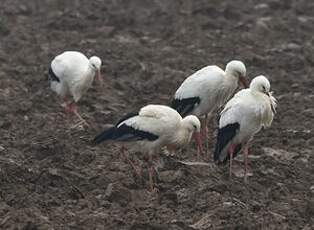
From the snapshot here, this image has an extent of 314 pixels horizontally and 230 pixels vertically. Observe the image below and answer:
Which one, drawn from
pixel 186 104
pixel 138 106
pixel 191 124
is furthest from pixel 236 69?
pixel 138 106

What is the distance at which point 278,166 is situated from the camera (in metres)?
9.23

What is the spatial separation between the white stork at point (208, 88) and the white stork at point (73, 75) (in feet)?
5.33

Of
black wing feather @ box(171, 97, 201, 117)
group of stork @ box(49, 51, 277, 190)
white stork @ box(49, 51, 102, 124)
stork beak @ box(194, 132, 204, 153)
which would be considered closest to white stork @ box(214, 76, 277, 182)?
group of stork @ box(49, 51, 277, 190)

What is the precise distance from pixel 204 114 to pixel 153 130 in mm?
1845

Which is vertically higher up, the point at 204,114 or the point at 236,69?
the point at 236,69

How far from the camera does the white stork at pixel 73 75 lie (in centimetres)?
1109

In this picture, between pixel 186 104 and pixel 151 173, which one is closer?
pixel 151 173

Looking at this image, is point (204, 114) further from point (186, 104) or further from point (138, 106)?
point (138, 106)

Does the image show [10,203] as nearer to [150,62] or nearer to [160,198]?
[160,198]

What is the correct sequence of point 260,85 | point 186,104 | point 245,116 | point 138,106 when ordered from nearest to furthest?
point 245,116 < point 260,85 < point 186,104 < point 138,106

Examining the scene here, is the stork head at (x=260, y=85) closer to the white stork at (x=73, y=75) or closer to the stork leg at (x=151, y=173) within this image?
the stork leg at (x=151, y=173)

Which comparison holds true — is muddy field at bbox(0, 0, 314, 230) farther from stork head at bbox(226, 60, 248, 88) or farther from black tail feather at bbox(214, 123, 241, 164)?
stork head at bbox(226, 60, 248, 88)

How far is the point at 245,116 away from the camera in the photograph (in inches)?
343

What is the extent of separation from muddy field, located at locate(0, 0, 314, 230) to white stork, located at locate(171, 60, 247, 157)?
1.82 feet
